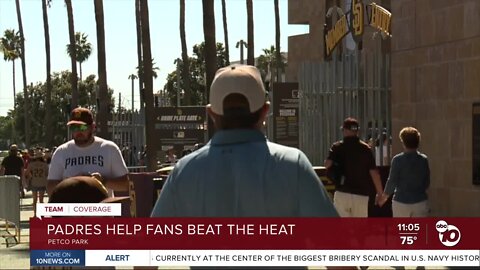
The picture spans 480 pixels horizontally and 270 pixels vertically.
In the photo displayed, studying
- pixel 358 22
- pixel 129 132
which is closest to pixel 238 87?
pixel 358 22

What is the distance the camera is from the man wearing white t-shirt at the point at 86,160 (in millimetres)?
7945

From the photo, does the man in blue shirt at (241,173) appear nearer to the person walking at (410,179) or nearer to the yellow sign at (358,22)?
the person walking at (410,179)

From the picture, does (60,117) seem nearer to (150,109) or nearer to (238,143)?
(150,109)

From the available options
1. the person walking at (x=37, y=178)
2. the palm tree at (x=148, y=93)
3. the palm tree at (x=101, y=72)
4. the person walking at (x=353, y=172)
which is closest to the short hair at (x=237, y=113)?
the person walking at (x=353, y=172)

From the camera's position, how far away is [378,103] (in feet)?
60.4

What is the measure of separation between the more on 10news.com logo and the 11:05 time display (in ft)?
1.19

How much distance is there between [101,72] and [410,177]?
27.0m

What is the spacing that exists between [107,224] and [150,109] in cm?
2474

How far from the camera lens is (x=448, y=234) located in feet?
30.5

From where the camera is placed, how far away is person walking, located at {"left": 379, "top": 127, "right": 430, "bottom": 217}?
10.3 metres

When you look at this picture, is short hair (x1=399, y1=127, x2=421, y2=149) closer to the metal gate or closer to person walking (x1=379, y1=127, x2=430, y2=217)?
person walking (x1=379, y1=127, x2=430, y2=217)

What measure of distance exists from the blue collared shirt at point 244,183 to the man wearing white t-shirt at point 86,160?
14.3 ft

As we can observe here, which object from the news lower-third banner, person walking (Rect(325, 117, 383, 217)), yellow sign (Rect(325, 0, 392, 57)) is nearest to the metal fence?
yellow sign (Rect(325, 0, 392, 57))

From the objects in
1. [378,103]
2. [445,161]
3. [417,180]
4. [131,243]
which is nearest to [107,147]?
[131,243]
